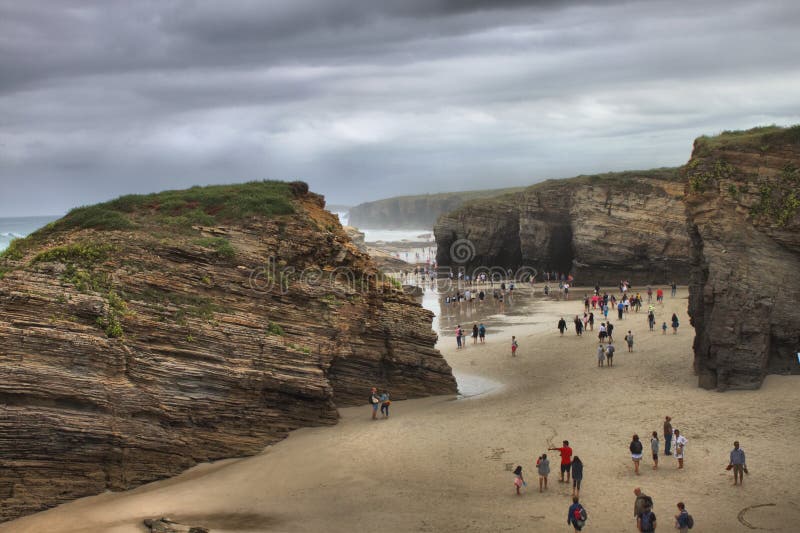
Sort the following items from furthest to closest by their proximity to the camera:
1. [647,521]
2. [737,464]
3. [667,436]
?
[667,436] < [737,464] < [647,521]

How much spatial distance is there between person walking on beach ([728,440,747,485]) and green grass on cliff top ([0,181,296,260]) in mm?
15688

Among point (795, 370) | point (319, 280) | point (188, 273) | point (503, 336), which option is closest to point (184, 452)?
point (188, 273)

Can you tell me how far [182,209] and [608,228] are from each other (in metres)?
37.4

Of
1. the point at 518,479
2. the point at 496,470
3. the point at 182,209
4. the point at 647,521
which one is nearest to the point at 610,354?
the point at 496,470

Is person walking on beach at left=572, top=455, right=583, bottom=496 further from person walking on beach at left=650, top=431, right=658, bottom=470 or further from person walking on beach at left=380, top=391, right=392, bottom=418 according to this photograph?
person walking on beach at left=380, top=391, right=392, bottom=418

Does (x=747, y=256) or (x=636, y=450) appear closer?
(x=636, y=450)

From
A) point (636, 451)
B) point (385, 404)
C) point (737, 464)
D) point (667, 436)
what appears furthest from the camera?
point (385, 404)

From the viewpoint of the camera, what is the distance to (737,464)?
17.5 meters

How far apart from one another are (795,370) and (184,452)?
60.9 ft

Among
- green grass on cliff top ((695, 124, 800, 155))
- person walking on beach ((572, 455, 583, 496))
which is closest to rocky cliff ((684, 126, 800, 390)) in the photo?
green grass on cliff top ((695, 124, 800, 155))

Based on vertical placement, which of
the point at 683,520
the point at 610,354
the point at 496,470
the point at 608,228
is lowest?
the point at 496,470

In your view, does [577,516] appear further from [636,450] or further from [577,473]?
[636,450]

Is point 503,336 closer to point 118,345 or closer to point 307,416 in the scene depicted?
point 307,416

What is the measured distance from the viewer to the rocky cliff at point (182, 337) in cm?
1827
